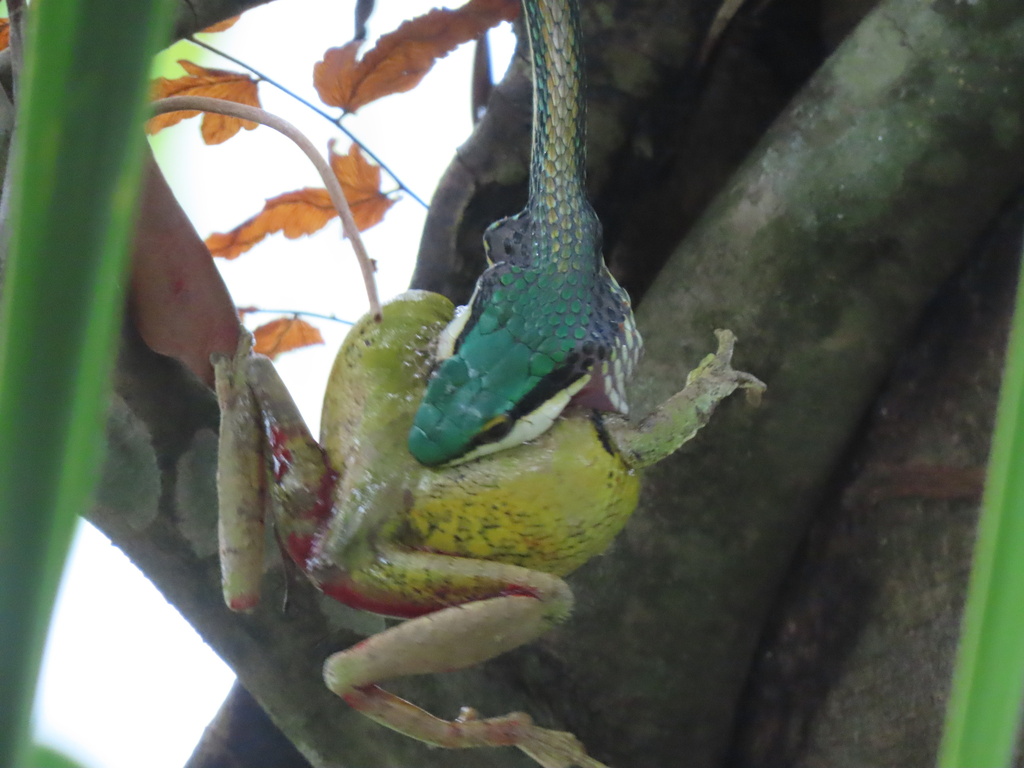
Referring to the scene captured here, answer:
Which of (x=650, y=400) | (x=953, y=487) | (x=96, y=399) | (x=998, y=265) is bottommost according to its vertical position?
(x=953, y=487)

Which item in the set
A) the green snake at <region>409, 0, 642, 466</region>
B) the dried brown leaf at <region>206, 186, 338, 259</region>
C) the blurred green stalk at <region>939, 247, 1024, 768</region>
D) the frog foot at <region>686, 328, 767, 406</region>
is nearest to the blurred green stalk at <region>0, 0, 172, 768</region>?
Result: the blurred green stalk at <region>939, 247, 1024, 768</region>

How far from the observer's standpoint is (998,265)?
2.92ft

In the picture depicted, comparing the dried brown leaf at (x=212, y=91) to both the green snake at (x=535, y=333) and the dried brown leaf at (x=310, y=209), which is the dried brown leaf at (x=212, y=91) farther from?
the green snake at (x=535, y=333)

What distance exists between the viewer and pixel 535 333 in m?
0.55

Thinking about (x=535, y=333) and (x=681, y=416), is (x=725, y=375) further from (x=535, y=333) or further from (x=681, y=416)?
(x=535, y=333)

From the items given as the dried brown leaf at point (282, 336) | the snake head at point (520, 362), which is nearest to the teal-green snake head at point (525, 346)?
the snake head at point (520, 362)

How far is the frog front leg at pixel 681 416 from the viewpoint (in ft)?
2.05

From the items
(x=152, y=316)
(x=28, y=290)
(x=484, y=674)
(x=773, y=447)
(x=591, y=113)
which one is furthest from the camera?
(x=591, y=113)

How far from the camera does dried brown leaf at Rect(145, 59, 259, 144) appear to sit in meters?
0.80

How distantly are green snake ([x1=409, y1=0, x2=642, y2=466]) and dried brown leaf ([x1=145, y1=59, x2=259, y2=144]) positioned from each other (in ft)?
1.21

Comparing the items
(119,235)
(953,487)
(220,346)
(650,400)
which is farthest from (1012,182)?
(119,235)

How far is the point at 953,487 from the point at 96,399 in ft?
2.76

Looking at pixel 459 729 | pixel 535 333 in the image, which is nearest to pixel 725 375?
pixel 535 333

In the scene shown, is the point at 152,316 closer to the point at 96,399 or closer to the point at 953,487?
the point at 96,399
